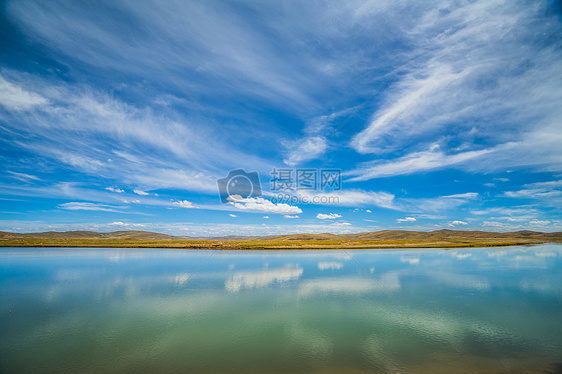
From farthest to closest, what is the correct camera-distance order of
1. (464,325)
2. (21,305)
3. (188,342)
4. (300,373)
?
(21,305)
(464,325)
(188,342)
(300,373)

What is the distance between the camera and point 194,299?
625 inches

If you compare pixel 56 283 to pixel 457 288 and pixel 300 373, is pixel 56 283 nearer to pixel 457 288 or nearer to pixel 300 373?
→ pixel 300 373

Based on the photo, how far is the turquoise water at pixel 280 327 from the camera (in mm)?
8273

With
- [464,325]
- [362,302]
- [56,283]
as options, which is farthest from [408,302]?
[56,283]

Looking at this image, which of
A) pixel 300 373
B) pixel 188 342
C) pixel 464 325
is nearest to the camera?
pixel 300 373

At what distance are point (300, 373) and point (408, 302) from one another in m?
10.4

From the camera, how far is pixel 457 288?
1898cm

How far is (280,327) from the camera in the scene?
1132 centimetres

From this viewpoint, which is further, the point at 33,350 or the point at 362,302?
the point at 362,302

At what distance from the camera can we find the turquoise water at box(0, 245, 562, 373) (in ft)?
27.1

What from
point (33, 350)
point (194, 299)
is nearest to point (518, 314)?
point (194, 299)

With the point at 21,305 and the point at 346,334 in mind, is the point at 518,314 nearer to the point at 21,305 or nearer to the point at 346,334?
the point at 346,334

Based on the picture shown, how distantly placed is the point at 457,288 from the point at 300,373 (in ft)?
56.7

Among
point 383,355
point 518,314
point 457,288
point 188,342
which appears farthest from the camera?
point 457,288
